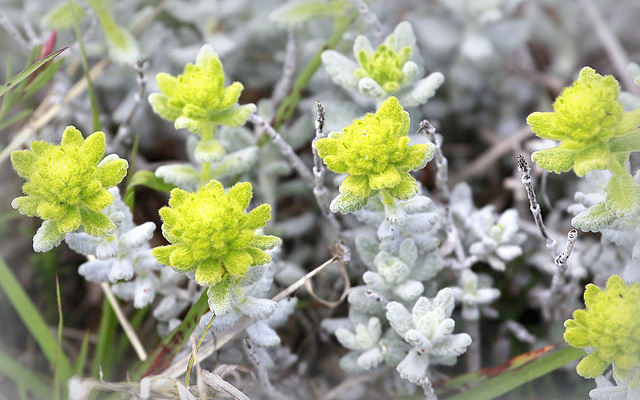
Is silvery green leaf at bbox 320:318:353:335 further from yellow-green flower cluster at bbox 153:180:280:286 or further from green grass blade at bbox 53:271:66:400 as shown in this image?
green grass blade at bbox 53:271:66:400

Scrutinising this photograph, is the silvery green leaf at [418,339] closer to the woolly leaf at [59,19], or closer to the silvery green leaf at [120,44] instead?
the silvery green leaf at [120,44]

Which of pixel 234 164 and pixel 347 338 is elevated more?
pixel 234 164

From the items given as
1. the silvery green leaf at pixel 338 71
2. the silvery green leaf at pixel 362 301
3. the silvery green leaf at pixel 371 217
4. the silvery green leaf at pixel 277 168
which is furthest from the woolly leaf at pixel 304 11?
the silvery green leaf at pixel 362 301

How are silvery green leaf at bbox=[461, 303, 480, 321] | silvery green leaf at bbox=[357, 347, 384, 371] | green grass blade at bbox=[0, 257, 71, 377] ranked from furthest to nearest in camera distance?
silvery green leaf at bbox=[461, 303, 480, 321], green grass blade at bbox=[0, 257, 71, 377], silvery green leaf at bbox=[357, 347, 384, 371]

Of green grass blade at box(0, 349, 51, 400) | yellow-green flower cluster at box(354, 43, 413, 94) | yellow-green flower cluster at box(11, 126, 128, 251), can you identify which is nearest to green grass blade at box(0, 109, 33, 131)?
yellow-green flower cluster at box(11, 126, 128, 251)

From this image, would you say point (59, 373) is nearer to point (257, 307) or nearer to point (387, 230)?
point (257, 307)

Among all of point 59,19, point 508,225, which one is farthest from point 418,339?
point 59,19

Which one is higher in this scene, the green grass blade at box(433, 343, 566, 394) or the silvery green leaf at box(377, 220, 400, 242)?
the silvery green leaf at box(377, 220, 400, 242)
